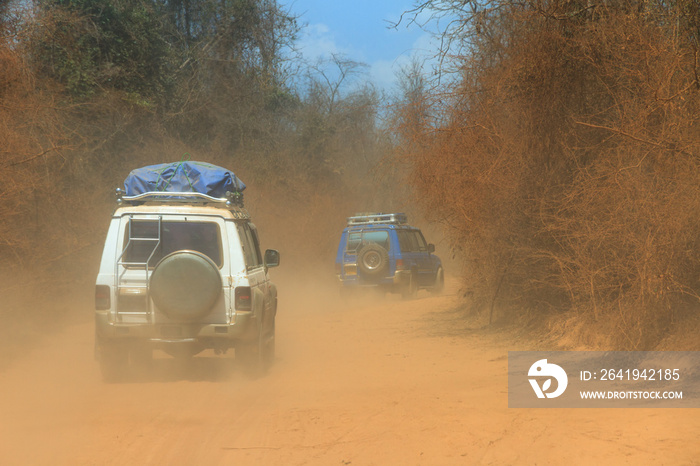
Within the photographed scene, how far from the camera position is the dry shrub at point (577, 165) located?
309 inches

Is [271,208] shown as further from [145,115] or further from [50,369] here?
[50,369]

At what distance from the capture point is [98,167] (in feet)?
61.7

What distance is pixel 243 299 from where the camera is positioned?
816 cm

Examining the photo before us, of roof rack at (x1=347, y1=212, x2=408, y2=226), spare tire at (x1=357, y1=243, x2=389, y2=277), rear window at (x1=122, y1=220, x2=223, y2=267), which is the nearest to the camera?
rear window at (x1=122, y1=220, x2=223, y2=267)

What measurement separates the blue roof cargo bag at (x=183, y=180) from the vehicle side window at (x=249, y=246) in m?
0.71

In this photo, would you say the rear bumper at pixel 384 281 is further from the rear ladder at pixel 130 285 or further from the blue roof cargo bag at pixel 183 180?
the rear ladder at pixel 130 285

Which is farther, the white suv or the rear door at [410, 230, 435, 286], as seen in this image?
the rear door at [410, 230, 435, 286]

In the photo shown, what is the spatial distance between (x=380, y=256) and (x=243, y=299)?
31.6ft

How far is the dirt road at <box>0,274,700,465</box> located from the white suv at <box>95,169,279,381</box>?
456mm

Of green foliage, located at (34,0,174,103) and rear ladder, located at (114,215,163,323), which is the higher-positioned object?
green foliage, located at (34,0,174,103)

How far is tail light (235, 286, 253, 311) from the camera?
814cm

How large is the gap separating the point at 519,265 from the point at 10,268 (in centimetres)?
829

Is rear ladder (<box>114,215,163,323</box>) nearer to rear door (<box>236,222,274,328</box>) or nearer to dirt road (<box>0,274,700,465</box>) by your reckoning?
dirt road (<box>0,274,700,465</box>)

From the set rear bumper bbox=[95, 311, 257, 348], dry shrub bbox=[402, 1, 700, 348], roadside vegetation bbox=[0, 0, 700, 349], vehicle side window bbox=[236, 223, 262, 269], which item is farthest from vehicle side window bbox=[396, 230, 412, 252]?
rear bumper bbox=[95, 311, 257, 348]
